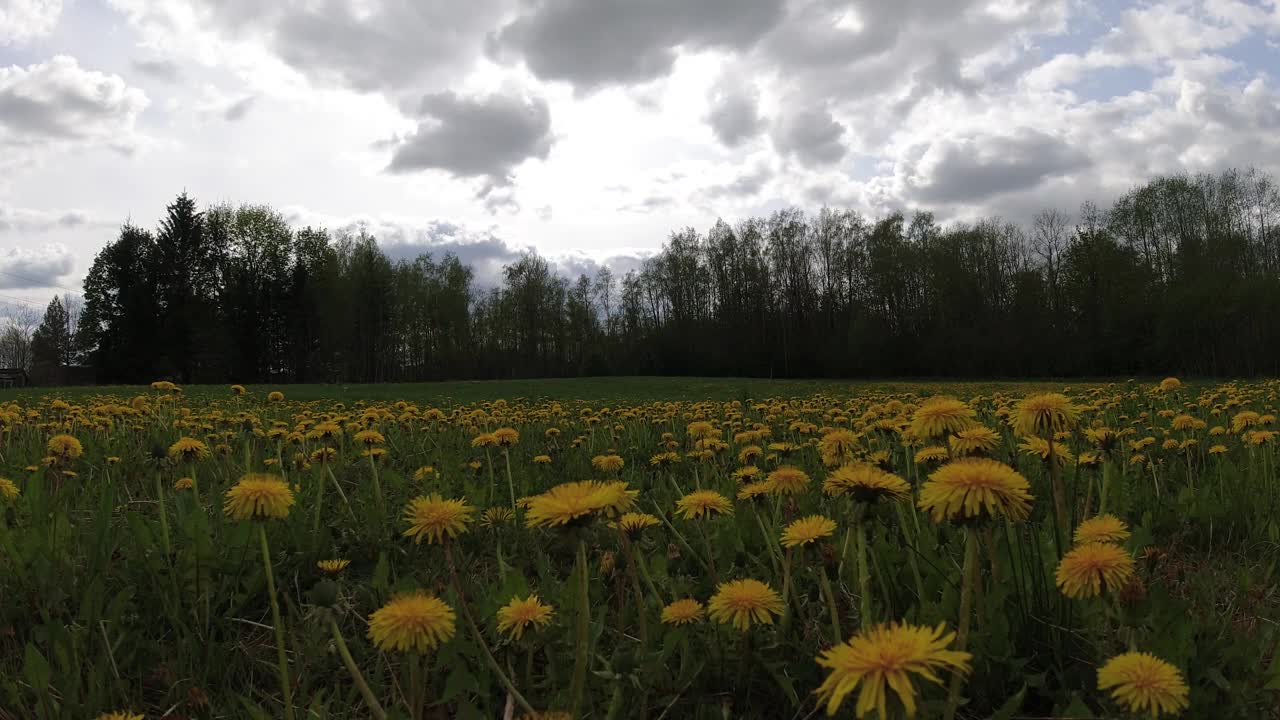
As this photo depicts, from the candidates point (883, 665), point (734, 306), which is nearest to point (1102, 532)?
point (883, 665)

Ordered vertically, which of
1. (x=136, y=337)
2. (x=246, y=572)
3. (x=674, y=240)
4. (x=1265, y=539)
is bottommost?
(x=1265, y=539)

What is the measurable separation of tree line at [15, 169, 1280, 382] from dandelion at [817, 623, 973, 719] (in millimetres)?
44033

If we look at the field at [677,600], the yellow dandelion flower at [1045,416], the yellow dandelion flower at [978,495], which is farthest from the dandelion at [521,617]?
the yellow dandelion flower at [1045,416]

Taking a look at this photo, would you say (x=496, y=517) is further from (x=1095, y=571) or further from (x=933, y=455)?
(x=1095, y=571)

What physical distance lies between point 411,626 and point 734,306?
54.9 metres

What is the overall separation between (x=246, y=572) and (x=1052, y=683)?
7.51ft

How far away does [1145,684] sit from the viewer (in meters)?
0.91

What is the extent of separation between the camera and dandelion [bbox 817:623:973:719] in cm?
75

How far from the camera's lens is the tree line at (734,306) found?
36.8 metres

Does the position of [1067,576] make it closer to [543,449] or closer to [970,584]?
[970,584]

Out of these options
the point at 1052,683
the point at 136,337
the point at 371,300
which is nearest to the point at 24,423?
the point at 1052,683

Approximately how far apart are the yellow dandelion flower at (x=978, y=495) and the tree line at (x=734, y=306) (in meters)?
43.6

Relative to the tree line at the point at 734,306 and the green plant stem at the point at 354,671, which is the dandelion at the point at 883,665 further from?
the tree line at the point at 734,306

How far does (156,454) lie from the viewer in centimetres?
222
